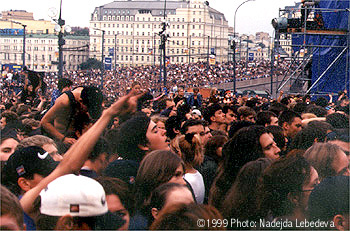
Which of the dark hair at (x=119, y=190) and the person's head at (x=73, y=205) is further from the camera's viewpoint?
the dark hair at (x=119, y=190)

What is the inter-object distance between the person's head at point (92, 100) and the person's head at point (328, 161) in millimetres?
1523

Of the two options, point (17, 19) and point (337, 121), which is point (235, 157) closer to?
point (337, 121)

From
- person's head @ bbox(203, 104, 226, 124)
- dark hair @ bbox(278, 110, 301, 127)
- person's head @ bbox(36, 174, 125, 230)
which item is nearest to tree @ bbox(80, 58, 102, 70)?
person's head @ bbox(203, 104, 226, 124)

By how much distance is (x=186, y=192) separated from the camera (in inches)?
133

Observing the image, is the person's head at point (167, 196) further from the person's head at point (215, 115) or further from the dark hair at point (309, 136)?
the person's head at point (215, 115)

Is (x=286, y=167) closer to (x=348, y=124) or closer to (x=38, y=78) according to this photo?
(x=348, y=124)

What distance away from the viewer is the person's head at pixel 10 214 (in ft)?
9.07

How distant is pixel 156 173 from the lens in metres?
3.79

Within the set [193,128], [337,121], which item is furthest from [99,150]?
[337,121]

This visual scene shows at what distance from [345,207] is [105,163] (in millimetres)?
1782

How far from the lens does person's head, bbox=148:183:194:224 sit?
3305mm

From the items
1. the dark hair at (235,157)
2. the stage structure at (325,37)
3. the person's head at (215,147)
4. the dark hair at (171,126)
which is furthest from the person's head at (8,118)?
the stage structure at (325,37)

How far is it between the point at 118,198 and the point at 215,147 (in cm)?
205

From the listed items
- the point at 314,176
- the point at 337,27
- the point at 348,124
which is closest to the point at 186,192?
the point at 314,176
